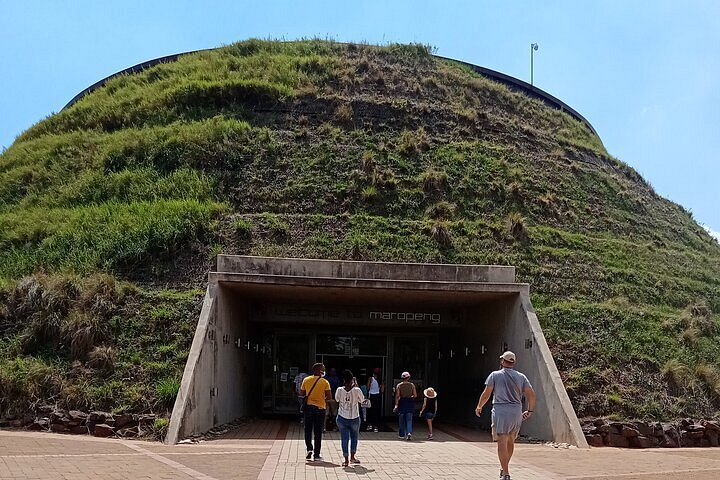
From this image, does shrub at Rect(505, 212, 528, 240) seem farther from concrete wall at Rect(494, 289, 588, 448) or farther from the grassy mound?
concrete wall at Rect(494, 289, 588, 448)

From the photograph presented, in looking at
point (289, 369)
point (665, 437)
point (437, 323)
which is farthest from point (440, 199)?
point (665, 437)

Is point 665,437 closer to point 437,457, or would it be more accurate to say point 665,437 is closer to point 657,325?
point 657,325

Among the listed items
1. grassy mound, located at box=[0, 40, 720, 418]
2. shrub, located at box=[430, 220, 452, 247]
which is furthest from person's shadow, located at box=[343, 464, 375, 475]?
shrub, located at box=[430, 220, 452, 247]

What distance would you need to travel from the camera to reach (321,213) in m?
21.9

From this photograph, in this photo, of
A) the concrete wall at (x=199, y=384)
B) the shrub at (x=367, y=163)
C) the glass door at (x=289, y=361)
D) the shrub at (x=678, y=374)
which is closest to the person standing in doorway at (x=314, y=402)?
the concrete wall at (x=199, y=384)

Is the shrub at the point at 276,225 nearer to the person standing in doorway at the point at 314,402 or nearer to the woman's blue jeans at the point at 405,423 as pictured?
the woman's blue jeans at the point at 405,423

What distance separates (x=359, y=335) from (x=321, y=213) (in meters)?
4.46

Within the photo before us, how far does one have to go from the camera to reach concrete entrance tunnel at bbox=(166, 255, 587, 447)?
46.9ft

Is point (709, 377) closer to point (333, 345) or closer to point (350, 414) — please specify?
point (350, 414)

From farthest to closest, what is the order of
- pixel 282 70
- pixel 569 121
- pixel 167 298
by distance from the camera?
1. pixel 569 121
2. pixel 282 70
3. pixel 167 298

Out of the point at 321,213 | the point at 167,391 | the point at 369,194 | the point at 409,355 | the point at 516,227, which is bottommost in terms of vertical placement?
the point at 167,391

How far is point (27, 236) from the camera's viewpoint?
1967 centimetres

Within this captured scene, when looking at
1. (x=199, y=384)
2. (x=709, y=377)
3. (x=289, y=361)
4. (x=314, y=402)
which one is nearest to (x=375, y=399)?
(x=289, y=361)

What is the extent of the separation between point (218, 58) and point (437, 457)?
82.2 feet
